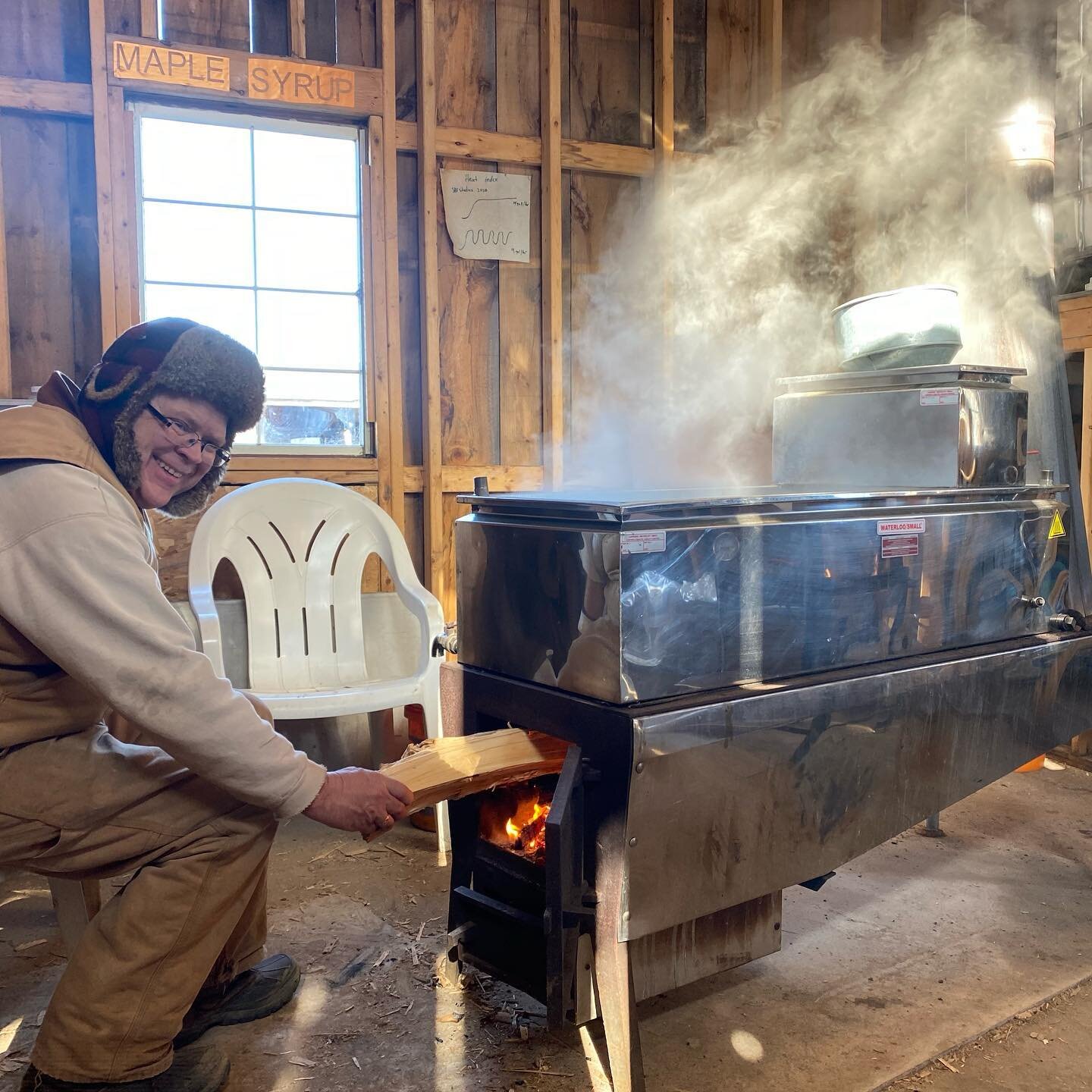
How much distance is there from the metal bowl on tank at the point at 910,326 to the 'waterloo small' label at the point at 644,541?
1437 millimetres

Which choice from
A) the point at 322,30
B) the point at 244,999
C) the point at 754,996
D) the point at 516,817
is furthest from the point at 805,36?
the point at 244,999

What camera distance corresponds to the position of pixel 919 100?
401 centimetres

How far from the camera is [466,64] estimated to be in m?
3.90

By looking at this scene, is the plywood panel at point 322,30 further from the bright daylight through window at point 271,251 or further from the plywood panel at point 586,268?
the plywood panel at point 586,268

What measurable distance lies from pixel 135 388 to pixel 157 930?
0.94 m

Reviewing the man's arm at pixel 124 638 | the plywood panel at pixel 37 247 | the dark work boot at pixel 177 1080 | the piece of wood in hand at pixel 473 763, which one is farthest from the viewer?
the plywood panel at pixel 37 247

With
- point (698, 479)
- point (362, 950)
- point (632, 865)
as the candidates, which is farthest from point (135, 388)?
point (698, 479)

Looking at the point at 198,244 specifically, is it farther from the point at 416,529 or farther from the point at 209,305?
the point at 416,529

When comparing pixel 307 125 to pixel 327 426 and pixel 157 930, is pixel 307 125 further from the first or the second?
pixel 157 930

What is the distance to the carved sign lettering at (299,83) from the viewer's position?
11.6 feet

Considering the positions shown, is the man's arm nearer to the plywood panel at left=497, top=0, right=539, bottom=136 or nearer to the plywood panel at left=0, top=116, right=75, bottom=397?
the plywood panel at left=0, top=116, right=75, bottom=397

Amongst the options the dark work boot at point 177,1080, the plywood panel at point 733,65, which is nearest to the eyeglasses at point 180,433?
the dark work boot at point 177,1080

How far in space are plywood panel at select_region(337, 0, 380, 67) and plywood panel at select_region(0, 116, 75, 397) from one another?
3.47 feet

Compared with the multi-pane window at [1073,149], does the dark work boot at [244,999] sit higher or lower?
lower
